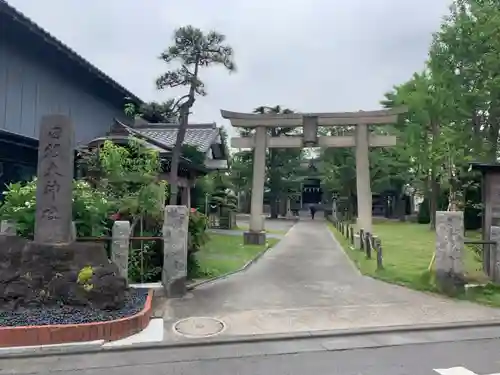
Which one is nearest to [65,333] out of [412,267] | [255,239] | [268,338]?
[268,338]

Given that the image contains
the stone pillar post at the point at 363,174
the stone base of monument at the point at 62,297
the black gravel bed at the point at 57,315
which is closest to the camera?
the stone base of monument at the point at 62,297

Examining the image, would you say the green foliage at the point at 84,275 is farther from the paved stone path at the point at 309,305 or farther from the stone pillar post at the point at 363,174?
the stone pillar post at the point at 363,174

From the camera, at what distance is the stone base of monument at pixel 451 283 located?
8.96 meters

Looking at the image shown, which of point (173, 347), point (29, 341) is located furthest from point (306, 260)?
point (29, 341)

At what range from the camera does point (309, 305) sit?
842 centimetres

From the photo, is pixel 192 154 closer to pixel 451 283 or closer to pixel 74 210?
pixel 74 210

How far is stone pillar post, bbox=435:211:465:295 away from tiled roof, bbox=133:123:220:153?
46.2ft

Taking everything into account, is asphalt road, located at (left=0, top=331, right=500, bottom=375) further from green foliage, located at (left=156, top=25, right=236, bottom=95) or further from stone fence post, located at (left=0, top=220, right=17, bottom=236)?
green foliage, located at (left=156, top=25, right=236, bottom=95)

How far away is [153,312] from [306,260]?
25.3 feet

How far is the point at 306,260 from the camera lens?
14523mm

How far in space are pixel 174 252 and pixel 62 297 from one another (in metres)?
2.53

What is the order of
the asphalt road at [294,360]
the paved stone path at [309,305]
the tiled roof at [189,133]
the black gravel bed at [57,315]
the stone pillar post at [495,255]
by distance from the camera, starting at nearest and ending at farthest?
the asphalt road at [294,360]
the black gravel bed at [57,315]
the paved stone path at [309,305]
the stone pillar post at [495,255]
the tiled roof at [189,133]

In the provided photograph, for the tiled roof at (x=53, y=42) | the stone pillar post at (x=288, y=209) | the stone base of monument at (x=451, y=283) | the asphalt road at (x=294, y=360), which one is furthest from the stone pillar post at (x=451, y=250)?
the stone pillar post at (x=288, y=209)

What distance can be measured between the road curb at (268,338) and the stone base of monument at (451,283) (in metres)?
1.55
